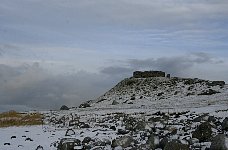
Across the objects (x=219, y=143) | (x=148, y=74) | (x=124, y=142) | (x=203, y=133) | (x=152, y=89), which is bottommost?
(x=124, y=142)

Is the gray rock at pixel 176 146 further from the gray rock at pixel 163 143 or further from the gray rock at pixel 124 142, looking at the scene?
the gray rock at pixel 124 142

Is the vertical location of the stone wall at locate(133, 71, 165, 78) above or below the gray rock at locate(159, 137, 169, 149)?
above

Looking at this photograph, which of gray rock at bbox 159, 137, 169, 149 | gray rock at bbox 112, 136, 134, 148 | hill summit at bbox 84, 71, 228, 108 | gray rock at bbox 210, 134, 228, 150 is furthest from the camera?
hill summit at bbox 84, 71, 228, 108

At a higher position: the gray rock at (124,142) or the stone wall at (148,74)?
the stone wall at (148,74)

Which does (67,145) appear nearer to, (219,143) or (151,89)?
(219,143)

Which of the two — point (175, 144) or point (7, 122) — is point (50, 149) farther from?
point (7, 122)

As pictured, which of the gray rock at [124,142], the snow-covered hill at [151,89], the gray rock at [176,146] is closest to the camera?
the gray rock at [176,146]

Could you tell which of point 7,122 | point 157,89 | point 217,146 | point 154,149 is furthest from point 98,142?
point 157,89

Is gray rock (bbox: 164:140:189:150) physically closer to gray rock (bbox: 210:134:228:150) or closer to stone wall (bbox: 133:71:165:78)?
gray rock (bbox: 210:134:228:150)

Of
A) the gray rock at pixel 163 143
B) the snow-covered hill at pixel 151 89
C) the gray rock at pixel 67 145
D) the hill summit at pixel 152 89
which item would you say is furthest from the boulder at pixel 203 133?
the snow-covered hill at pixel 151 89

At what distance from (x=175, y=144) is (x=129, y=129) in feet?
29.9

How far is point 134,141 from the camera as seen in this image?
51.5 feet

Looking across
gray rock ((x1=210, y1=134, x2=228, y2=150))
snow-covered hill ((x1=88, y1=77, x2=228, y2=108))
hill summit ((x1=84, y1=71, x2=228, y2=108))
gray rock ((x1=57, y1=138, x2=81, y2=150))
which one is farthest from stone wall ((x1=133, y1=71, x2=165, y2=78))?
gray rock ((x1=210, y1=134, x2=228, y2=150))

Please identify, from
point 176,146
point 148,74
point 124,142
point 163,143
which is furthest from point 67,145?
point 148,74
